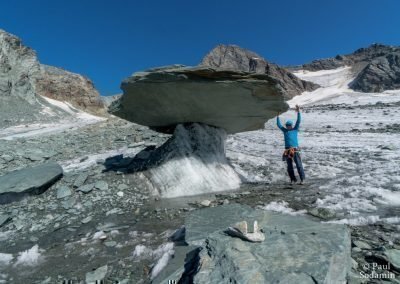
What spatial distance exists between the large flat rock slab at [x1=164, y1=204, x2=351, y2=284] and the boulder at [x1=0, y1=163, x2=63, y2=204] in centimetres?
505

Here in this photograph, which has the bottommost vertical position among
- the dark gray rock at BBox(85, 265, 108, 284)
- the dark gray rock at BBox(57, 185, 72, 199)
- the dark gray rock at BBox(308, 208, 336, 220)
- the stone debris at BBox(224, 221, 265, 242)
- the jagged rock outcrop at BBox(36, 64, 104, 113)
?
the dark gray rock at BBox(85, 265, 108, 284)

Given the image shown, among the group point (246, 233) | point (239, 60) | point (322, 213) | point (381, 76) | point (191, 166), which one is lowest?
point (322, 213)

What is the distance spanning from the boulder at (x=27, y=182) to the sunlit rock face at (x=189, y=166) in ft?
6.37

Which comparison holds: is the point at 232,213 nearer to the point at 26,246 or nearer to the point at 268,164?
the point at 26,246

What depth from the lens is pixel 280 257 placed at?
2.81 meters

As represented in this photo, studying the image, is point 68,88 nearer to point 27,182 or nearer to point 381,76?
point 27,182

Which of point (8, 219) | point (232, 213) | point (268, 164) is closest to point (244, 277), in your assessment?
point (232, 213)

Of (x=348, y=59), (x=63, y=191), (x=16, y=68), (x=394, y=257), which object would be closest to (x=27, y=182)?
(x=63, y=191)

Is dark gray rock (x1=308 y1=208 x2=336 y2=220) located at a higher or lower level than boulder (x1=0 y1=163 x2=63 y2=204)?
lower

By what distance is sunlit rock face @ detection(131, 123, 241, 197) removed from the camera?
25.1 feet

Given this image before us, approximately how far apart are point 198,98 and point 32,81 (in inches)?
1285

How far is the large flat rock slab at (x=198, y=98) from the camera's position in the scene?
269 inches

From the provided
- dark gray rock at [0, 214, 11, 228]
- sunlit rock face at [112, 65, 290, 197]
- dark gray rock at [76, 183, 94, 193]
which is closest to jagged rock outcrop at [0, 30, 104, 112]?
sunlit rock face at [112, 65, 290, 197]

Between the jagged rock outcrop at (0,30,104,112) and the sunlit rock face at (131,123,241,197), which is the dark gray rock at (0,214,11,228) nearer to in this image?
the sunlit rock face at (131,123,241,197)
